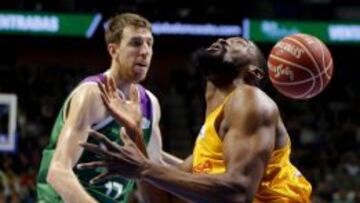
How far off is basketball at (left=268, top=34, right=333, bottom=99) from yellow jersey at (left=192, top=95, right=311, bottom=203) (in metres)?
0.80

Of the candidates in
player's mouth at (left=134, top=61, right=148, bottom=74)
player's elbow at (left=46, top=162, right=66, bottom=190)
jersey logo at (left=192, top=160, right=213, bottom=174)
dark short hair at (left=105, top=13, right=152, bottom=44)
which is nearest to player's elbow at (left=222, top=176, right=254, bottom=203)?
jersey logo at (left=192, top=160, right=213, bottom=174)

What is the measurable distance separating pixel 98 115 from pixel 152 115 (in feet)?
1.60

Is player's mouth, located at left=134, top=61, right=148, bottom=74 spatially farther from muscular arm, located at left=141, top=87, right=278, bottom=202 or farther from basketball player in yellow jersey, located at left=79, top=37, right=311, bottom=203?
muscular arm, located at left=141, top=87, right=278, bottom=202

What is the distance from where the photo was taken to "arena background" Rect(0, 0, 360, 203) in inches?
531

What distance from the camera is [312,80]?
159 inches

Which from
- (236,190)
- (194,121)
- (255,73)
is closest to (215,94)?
(255,73)

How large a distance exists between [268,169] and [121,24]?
1.51m

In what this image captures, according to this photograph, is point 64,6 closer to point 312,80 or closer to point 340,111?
point 340,111

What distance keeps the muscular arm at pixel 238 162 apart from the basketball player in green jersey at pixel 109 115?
3.66 feet

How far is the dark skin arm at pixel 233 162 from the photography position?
274cm

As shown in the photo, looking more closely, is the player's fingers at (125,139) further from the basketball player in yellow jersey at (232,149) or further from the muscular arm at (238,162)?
the muscular arm at (238,162)

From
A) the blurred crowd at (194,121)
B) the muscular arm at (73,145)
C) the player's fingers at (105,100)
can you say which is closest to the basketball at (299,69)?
the muscular arm at (73,145)

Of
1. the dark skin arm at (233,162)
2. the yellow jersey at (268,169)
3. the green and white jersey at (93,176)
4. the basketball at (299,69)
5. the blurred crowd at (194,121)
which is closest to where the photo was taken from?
the dark skin arm at (233,162)

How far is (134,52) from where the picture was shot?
4.30 meters
